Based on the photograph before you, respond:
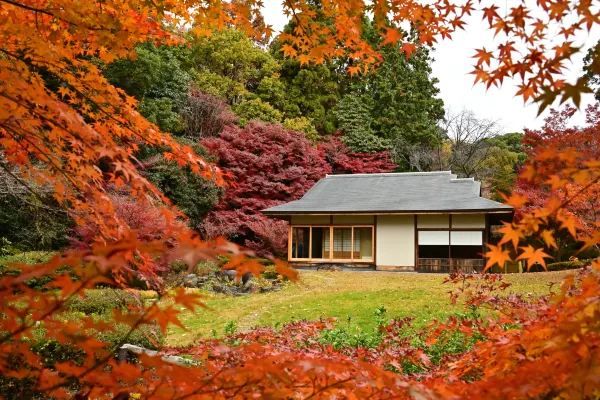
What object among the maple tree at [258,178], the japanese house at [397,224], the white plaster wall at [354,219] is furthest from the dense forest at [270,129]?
the white plaster wall at [354,219]

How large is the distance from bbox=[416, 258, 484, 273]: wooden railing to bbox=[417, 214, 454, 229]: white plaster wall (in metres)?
1.19

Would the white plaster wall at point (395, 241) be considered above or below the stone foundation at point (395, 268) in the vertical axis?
above

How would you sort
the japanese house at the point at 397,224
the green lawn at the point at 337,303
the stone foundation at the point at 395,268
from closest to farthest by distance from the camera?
the green lawn at the point at 337,303
the japanese house at the point at 397,224
the stone foundation at the point at 395,268

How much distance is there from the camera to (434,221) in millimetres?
17797

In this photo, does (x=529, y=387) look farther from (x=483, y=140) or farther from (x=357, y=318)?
(x=483, y=140)

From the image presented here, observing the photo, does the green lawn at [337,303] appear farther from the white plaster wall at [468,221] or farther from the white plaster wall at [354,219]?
the white plaster wall at [354,219]

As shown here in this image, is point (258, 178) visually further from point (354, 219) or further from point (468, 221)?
point (468, 221)

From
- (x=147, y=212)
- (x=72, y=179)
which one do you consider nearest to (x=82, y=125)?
(x=72, y=179)

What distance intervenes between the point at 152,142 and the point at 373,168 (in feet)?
→ 76.2

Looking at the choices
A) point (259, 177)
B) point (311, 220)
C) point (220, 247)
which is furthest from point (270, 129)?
point (220, 247)

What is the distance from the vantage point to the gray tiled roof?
17.4 m

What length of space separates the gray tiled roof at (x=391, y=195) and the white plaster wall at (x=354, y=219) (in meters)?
0.51

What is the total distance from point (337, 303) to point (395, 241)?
813 cm

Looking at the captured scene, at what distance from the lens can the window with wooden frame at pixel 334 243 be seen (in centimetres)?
1894
